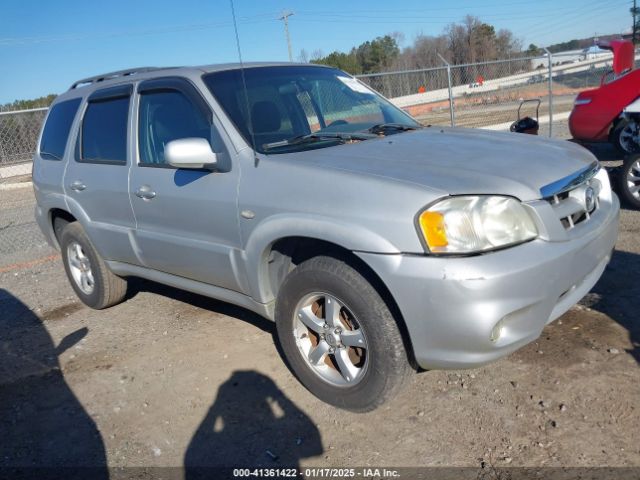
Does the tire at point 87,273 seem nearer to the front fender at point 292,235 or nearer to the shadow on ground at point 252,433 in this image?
the shadow on ground at point 252,433

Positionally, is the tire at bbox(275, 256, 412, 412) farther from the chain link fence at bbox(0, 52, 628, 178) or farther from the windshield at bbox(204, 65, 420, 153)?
the chain link fence at bbox(0, 52, 628, 178)

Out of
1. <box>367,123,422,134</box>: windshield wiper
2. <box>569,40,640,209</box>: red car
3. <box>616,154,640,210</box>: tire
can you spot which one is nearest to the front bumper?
<box>367,123,422,134</box>: windshield wiper

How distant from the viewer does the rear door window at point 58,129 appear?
4918 mm

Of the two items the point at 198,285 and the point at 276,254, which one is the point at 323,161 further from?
the point at 198,285

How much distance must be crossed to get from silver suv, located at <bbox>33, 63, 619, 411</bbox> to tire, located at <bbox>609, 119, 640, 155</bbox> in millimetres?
4672

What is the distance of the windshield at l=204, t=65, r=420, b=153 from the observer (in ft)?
11.4

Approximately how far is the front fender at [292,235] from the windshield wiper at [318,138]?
566 mm

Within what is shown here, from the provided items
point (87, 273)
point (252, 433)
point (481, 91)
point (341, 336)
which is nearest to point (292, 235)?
point (341, 336)

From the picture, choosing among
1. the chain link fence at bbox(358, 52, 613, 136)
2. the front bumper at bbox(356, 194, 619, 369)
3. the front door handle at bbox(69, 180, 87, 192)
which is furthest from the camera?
the chain link fence at bbox(358, 52, 613, 136)

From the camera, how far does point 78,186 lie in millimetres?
4602

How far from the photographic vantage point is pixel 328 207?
2.81m

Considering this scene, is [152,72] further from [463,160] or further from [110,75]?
[463,160]

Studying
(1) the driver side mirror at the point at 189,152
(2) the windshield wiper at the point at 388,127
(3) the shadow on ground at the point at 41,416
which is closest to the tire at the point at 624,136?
(2) the windshield wiper at the point at 388,127

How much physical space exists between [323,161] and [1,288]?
481cm
